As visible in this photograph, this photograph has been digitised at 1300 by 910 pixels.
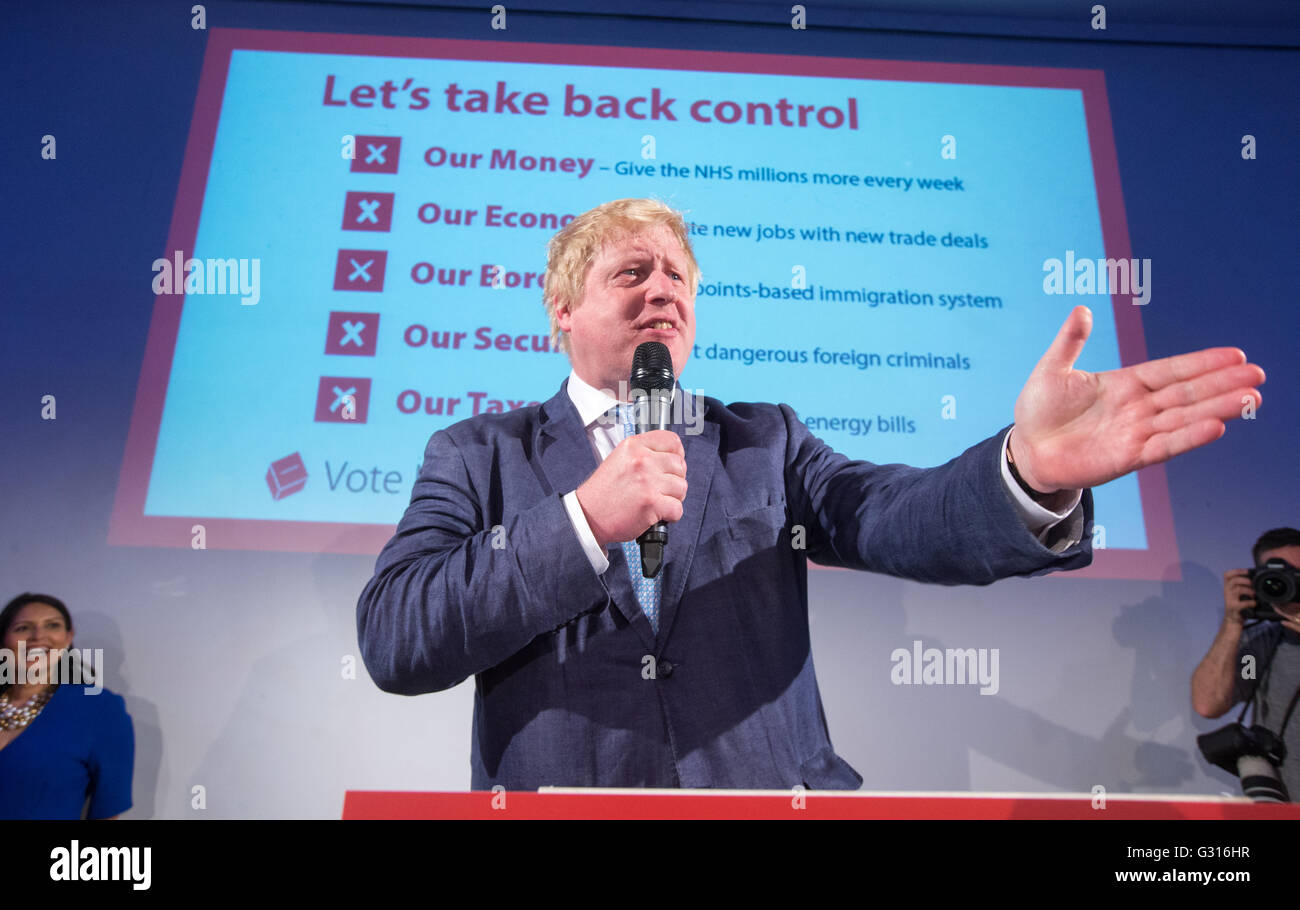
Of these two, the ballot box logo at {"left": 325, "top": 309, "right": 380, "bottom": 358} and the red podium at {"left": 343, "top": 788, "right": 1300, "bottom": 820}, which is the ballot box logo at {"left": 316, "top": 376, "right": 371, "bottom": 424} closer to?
the ballot box logo at {"left": 325, "top": 309, "right": 380, "bottom": 358}

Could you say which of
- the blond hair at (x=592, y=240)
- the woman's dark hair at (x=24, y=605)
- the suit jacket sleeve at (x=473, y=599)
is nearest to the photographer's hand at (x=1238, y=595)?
the blond hair at (x=592, y=240)

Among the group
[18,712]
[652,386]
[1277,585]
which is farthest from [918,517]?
[18,712]

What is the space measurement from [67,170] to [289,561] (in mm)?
1598

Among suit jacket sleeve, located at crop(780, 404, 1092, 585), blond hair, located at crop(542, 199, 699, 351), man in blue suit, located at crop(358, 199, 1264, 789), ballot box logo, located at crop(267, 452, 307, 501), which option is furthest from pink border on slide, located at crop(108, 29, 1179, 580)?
suit jacket sleeve, located at crop(780, 404, 1092, 585)

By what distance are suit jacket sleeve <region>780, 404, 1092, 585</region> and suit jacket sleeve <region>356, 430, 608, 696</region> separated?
1.64 ft

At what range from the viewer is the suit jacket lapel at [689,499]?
1.41 meters

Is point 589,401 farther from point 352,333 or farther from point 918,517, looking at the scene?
point 352,333

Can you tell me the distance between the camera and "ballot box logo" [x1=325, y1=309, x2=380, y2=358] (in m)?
2.56

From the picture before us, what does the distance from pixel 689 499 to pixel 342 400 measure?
4.59ft

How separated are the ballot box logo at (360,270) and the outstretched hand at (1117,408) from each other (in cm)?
204

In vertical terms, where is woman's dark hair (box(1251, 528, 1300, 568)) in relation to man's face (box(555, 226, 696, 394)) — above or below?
below

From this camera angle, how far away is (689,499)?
1513 millimetres

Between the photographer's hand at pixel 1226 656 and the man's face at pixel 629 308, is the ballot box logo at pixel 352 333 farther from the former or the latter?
the photographer's hand at pixel 1226 656

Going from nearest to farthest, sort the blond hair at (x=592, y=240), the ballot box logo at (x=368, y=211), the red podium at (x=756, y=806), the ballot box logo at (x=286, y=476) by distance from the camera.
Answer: the red podium at (x=756, y=806) < the blond hair at (x=592, y=240) < the ballot box logo at (x=286, y=476) < the ballot box logo at (x=368, y=211)
